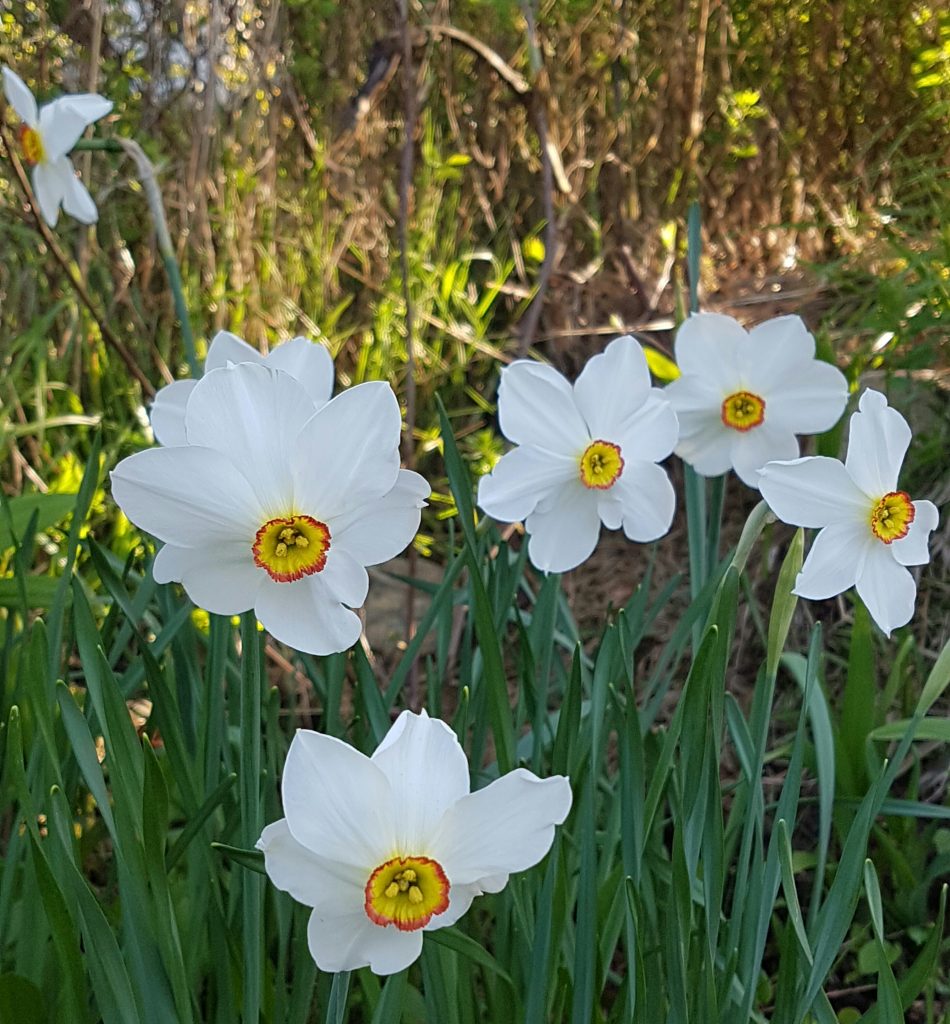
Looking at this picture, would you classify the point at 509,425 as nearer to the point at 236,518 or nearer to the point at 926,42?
the point at 236,518

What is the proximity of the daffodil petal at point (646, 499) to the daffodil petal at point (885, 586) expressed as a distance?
0.79 ft

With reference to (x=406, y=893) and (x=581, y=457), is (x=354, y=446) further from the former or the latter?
(x=581, y=457)

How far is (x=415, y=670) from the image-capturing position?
5.63 ft

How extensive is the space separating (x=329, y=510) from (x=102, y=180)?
271 centimetres

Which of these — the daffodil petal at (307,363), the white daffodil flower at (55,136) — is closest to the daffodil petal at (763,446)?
the daffodil petal at (307,363)

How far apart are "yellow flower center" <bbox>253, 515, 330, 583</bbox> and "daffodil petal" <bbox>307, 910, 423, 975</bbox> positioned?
0.73ft

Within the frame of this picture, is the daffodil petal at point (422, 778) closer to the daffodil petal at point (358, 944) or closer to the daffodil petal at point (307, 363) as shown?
the daffodil petal at point (358, 944)

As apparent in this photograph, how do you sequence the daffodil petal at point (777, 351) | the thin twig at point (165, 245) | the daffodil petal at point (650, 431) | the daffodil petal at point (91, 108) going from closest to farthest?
the daffodil petal at point (650, 431), the daffodil petal at point (777, 351), the thin twig at point (165, 245), the daffodil petal at point (91, 108)

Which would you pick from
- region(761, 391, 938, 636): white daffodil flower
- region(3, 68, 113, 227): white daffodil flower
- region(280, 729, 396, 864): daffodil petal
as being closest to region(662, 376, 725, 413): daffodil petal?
region(761, 391, 938, 636): white daffodil flower

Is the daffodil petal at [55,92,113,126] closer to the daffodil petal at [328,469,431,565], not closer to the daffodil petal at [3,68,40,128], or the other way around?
the daffodil petal at [3,68,40,128]

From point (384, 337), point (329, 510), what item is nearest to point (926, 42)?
point (384, 337)

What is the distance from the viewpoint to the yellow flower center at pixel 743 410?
1.17m

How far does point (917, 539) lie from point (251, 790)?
62 cm

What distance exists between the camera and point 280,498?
0.67 m
